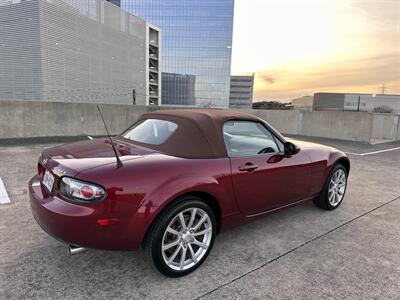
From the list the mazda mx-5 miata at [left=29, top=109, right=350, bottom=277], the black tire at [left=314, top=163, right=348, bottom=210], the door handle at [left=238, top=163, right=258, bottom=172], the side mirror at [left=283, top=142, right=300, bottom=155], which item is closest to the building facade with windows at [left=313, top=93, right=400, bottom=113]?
the black tire at [left=314, top=163, right=348, bottom=210]

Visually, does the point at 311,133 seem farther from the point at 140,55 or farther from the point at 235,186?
the point at 140,55

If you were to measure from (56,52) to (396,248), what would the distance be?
4446cm

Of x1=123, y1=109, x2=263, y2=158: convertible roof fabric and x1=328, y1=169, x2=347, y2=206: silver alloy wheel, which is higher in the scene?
x1=123, y1=109, x2=263, y2=158: convertible roof fabric

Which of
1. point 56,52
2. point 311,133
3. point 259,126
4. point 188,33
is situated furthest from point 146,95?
point 259,126

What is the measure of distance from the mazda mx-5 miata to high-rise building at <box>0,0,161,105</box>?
3630 cm

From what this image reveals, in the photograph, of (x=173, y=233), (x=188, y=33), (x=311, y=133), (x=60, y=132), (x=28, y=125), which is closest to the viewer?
(x=173, y=233)

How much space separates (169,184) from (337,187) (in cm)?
307

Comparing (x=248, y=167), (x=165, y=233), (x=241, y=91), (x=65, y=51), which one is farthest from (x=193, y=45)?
(x=165, y=233)

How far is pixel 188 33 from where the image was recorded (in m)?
80.9

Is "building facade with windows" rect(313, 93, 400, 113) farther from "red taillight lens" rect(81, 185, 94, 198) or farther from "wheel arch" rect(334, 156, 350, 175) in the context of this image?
"red taillight lens" rect(81, 185, 94, 198)

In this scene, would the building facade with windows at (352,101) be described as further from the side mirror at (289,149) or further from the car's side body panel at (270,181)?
the side mirror at (289,149)

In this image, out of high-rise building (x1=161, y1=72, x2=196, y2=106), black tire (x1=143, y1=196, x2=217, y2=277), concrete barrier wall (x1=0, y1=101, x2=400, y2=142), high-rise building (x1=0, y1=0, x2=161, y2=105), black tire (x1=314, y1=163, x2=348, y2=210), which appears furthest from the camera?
high-rise building (x1=161, y1=72, x2=196, y2=106)

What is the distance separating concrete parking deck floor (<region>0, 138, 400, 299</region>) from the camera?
2.29 meters

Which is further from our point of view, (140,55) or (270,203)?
(140,55)
